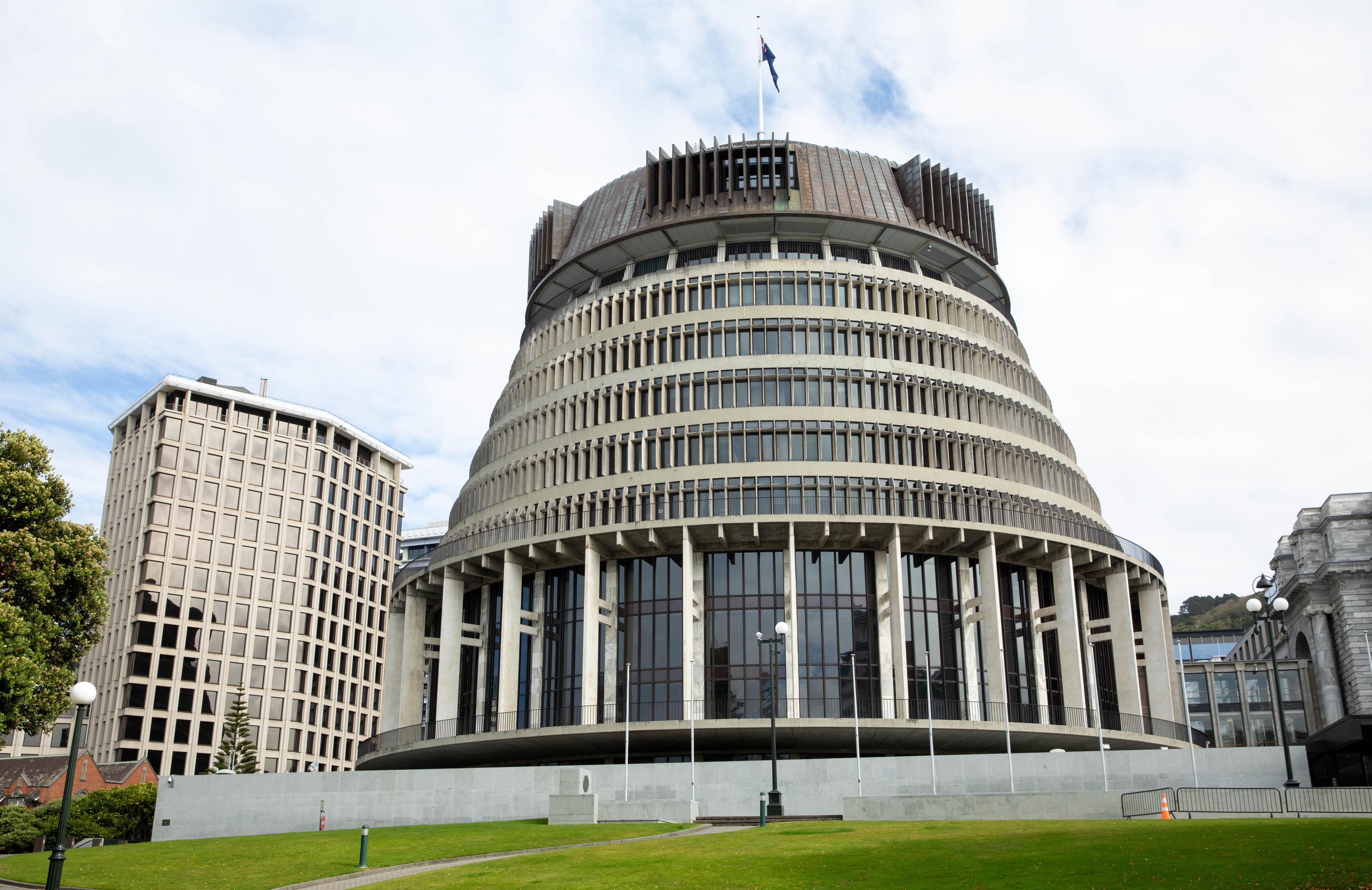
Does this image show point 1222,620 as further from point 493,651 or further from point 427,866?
point 427,866

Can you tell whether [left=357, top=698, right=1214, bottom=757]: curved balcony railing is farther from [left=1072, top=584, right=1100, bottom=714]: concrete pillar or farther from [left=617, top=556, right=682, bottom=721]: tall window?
[left=1072, top=584, right=1100, bottom=714]: concrete pillar

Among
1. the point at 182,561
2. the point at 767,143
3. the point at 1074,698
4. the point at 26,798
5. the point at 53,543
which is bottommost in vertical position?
the point at 26,798

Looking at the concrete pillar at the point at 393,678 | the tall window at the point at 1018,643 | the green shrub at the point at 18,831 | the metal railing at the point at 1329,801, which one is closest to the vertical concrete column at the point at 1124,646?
the tall window at the point at 1018,643

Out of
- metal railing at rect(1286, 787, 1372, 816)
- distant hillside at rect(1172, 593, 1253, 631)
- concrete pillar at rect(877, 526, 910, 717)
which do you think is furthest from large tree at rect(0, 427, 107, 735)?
distant hillside at rect(1172, 593, 1253, 631)

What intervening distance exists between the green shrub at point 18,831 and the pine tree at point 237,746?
3104 centimetres

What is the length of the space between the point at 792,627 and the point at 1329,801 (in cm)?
2840

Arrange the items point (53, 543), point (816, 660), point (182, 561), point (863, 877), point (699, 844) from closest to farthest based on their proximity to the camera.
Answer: point (863, 877) < point (699, 844) < point (53, 543) < point (816, 660) < point (182, 561)

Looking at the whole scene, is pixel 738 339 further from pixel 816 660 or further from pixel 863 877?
pixel 863 877

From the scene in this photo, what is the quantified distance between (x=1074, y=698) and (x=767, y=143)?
35.5 m

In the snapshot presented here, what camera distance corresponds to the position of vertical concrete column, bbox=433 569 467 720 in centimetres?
6266

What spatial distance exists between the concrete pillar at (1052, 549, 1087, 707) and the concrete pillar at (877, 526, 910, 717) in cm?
829

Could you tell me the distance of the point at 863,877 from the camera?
950 inches

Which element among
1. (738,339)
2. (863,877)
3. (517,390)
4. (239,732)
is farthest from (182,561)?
(863,877)

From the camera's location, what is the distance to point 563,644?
63562mm
